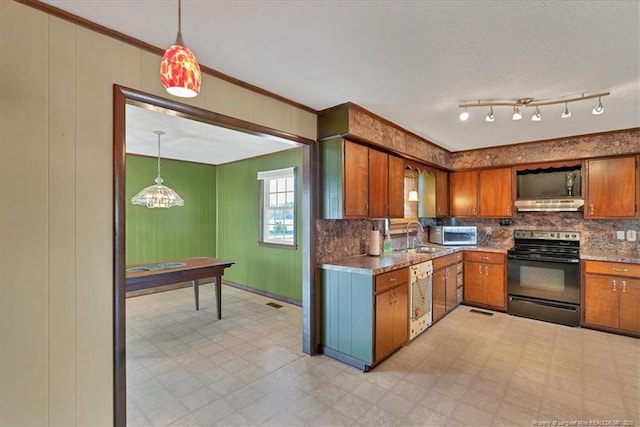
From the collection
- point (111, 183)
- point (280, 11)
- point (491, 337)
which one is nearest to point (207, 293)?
point (111, 183)

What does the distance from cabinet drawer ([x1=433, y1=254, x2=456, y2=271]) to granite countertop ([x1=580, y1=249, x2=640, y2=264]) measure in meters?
1.50

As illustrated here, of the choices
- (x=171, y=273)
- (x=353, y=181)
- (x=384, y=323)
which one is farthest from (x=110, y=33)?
(x=384, y=323)

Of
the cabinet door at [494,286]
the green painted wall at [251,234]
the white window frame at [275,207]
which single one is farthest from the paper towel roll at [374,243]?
the cabinet door at [494,286]

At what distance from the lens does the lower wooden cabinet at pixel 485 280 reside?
14.3 ft

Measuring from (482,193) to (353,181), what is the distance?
2.88 meters

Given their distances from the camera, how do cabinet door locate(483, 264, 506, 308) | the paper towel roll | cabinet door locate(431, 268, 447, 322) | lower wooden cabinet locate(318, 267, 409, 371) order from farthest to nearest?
cabinet door locate(483, 264, 506, 308)
cabinet door locate(431, 268, 447, 322)
the paper towel roll
lower wooden cabinet locate(318, 267, 409, 371)

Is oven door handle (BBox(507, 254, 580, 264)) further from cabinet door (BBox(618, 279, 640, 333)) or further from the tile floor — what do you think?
the tile floor

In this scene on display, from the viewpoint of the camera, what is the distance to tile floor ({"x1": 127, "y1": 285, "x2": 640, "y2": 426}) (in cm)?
214

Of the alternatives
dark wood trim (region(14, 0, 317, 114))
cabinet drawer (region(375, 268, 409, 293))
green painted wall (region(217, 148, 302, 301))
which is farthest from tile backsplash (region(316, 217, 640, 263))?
dark wood trim (region(14, 0, 317, 114))

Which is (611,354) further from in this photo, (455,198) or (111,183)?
(111,183)

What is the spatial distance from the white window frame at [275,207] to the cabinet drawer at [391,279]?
208 cm

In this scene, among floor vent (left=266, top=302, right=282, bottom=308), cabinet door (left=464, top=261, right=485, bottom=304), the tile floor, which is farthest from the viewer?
floor vent (left=266, top=302, right=282, bottom=308)

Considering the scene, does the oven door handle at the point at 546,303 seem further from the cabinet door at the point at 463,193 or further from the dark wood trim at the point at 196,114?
the dark wood trim at the point at 196,114

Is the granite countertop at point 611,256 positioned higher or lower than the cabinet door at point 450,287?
higher
